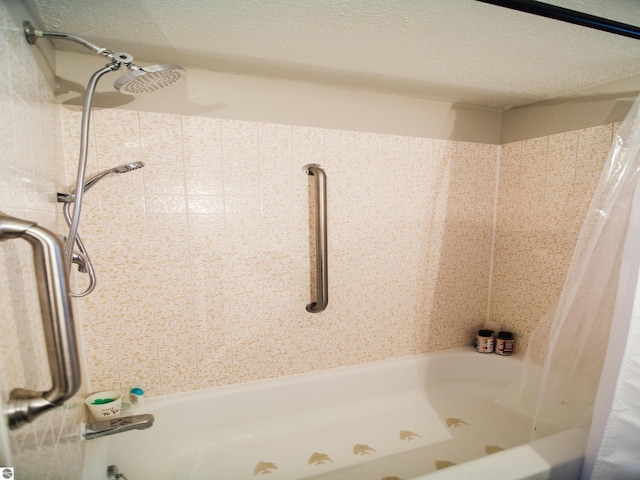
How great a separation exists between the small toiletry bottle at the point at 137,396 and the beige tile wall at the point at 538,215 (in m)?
1.86

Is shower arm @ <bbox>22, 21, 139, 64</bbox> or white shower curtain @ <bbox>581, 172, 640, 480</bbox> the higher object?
shower arm @ <bbox>22, 21, 139, 64</bbox>

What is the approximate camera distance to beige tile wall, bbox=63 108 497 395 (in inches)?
48.2

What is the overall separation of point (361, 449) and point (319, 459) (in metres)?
0.19

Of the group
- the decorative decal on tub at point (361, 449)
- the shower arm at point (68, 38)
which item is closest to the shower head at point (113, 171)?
the shower arm at point (68, 38)

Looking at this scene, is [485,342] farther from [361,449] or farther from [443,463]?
[361,449]

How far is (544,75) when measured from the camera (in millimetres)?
1307

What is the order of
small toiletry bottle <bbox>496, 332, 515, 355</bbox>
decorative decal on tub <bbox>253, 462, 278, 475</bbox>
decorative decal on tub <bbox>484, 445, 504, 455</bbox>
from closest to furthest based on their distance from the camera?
decorative decal on tub <bbox>253, 462, 278, 475</bbox>, decorative decal on tub <bbox>484, 445, 504, 455</bbox>, small toiletry bottle <bbox>496, 332, 515, 355</bbox>

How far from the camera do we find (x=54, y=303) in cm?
42

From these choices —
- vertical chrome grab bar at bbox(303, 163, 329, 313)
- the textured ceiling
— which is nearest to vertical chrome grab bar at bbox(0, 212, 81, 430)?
the textured ceiling

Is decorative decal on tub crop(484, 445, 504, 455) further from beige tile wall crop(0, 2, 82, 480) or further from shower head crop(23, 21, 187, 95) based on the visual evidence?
shower head crop(23, 21, 187, 95)

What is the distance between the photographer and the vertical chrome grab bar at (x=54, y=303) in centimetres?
42

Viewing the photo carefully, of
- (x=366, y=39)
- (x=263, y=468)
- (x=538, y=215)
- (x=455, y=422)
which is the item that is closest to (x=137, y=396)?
(x=263, y=468)

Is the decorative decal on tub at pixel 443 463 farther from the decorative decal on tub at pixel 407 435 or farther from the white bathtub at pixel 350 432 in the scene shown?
the decorative decal on tub at pixel 407 435

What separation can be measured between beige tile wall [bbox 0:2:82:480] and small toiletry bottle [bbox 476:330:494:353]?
6.01 ft
